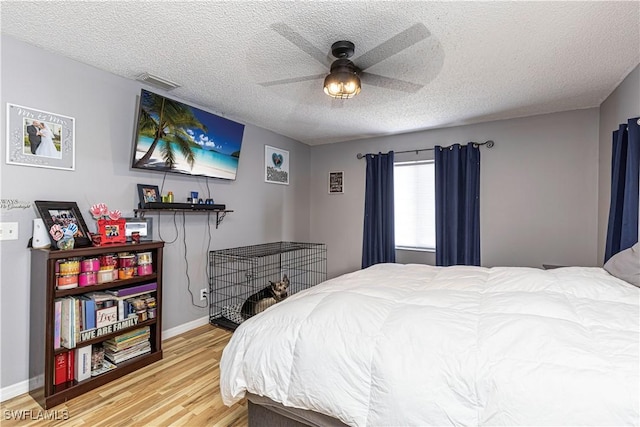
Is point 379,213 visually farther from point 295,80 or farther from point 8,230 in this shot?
point 8,230

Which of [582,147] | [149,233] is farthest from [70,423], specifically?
[582,147]

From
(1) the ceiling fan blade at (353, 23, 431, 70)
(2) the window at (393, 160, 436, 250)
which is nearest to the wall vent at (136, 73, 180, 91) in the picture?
(1) the ceiling fan blade at (353, 23, 431, 70)

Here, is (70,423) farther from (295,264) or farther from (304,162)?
(304,162)

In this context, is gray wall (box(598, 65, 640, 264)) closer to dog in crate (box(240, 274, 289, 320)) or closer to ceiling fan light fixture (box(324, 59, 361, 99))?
ceiling fan light fixture (box(324, 59, 361, 99))

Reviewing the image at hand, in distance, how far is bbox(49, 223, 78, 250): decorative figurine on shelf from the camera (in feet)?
6.68

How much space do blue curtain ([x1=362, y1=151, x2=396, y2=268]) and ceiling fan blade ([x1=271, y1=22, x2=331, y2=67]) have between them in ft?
7.27

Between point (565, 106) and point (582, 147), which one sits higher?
point (565, 106)

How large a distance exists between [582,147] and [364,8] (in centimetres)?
293

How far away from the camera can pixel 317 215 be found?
4895 mm

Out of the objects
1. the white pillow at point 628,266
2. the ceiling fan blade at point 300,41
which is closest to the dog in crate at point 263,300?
the ceiling fan blade at point 300,41

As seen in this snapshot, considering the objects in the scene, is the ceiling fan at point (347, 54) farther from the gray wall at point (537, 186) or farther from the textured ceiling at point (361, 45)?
the gray wall at point (537, 186)

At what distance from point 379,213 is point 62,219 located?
10.9 ft

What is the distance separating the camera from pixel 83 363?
6.90 feet

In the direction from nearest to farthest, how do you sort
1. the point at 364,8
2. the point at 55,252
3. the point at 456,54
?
the point at 364,8 → the point at 55,252 → the point at 456,54
